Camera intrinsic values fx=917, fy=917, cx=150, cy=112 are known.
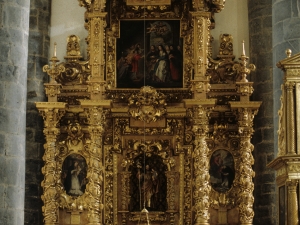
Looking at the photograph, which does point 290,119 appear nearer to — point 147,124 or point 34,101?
point 147,124

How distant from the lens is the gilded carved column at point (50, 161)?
64.3 feet

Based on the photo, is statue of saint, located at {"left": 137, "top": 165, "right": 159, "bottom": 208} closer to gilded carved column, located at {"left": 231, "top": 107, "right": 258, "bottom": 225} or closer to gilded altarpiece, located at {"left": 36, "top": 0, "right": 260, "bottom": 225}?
gilded altarpiece, located at {"left": 36, "top": 0, "right": 260, "bottom": 225}

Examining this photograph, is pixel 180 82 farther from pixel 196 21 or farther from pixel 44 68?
pixel 44 68

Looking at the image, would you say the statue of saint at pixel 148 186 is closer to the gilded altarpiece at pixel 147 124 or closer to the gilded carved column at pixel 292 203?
the gilded altarpiece at pixel 147 124

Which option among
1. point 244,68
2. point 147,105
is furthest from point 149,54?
point 244,68

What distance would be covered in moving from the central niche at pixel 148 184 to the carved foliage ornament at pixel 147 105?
0.95 meters

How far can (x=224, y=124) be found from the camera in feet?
66.9

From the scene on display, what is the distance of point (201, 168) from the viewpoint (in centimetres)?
1944

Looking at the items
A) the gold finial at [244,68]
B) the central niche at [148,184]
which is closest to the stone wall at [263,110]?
the gold finial at [244,68]

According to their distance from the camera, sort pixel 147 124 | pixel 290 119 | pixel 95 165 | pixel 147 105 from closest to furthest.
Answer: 1. pixel 290 119
2. pixel 95 165
3. pixel 147 105
4. pixel 147 124

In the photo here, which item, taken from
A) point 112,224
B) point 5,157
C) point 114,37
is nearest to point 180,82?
point 114,37

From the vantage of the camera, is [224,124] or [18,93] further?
[224,124]

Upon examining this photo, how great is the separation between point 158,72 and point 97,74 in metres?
1.65

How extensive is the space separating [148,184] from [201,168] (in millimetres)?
1511
